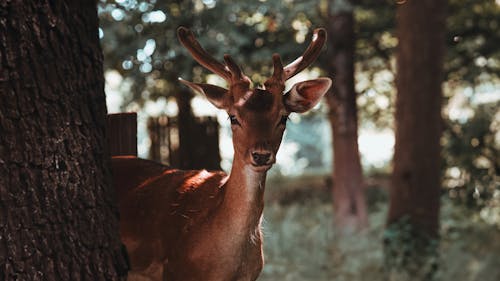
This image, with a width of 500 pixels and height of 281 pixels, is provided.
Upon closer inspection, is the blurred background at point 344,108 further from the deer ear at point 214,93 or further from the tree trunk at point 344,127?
the deer ear at point 214,93

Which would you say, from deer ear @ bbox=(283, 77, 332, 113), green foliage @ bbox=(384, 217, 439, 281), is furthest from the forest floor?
deer ear @ bbox=(283, 77, 332, 113)

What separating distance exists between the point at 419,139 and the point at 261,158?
6426 mm

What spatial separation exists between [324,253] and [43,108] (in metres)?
7.30

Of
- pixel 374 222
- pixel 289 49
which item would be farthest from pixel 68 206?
pixel 374 222

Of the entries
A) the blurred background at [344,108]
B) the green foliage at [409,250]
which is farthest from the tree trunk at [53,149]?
the green foliage at [409,250]

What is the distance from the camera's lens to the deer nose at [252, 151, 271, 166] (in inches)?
156

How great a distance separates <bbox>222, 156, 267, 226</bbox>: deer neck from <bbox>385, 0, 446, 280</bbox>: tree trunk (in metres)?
6.05

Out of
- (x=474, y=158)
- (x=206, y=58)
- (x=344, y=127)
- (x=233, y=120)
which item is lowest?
(x=474, y=158)

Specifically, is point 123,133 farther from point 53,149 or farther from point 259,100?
point 53,149

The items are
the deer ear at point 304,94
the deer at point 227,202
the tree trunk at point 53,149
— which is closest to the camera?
the tree trunk at point 53,149

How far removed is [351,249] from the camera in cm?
1069

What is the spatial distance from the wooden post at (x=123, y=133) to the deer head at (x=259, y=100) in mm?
700

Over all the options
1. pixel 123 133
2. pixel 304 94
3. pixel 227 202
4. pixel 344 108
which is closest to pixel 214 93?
pixel 304 94

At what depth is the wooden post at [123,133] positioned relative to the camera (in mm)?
4883
